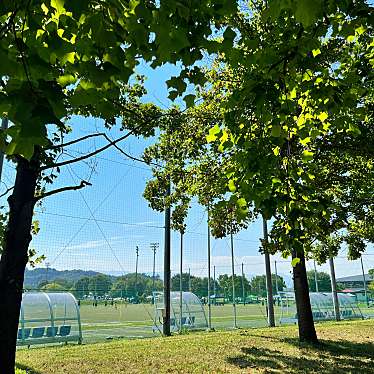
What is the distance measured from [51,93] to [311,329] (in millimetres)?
11290

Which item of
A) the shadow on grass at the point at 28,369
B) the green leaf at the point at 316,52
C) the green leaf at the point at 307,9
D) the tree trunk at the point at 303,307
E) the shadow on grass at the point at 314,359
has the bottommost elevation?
the shadow on grass at the point at 28,369

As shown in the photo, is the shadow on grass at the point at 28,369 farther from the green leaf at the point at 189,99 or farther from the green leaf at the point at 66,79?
the green leaf at the point at 66,79

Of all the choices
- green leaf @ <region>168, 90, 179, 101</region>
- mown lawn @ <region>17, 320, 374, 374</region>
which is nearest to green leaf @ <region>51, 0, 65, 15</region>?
green leaf @ <region>168, 90, 179, 101</region>

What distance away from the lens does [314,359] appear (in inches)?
357

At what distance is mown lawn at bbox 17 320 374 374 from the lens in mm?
8297

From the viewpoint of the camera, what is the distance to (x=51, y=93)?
192cm

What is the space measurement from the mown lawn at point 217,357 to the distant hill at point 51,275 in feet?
18.3

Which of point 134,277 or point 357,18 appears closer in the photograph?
point 357,18

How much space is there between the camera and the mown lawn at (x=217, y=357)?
27.2 feet

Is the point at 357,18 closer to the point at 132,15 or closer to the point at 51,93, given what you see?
the point at 132,15

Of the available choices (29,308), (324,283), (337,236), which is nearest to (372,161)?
(337,236)

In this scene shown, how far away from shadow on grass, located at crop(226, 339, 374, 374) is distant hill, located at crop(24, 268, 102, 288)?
31.1 ft

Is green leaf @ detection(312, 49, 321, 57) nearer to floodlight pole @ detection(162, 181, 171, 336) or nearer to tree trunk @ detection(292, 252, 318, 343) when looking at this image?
tree trunk @ detection(292, 252, 318, 343)

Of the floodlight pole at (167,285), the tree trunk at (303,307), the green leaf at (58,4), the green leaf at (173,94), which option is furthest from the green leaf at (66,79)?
the floodlight pole at (167,285)
